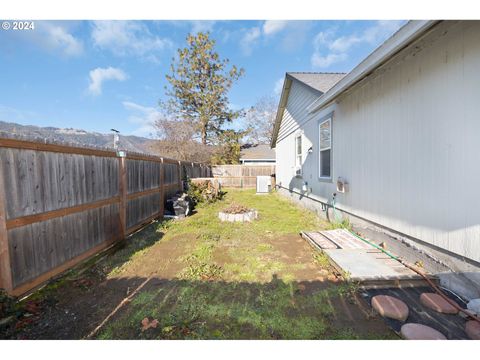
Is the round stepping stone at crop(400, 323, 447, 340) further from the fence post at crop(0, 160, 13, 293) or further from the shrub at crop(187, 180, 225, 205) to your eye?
the shrub at crop(187, 180, 225, 205)

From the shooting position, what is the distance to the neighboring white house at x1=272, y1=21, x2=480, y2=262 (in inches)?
92.0

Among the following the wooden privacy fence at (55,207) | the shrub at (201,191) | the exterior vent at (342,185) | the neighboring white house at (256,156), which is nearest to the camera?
the wooden privacy fence at (55,207)

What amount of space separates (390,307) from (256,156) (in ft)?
76.2

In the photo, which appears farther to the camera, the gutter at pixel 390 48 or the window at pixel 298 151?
the window at pixel 298 151

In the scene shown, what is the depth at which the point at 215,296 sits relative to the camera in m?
2.61

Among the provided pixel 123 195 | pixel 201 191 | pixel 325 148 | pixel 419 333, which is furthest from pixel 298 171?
pixel 419 333

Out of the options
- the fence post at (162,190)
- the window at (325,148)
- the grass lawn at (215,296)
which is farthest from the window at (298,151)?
the fence post at (162,190)

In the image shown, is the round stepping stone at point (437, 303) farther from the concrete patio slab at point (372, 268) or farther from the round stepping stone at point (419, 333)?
the round stepping stone at point (419, 333)

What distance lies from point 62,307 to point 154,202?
4.26m

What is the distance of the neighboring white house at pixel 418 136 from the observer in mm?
2336

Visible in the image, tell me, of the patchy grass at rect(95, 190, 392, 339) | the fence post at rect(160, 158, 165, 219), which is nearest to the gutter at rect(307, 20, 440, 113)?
the patchy grass at rect(95, 190, 392, 339)

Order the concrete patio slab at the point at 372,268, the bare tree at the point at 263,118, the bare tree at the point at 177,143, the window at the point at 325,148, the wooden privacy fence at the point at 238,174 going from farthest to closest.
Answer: the bare tree at the point at 263,118, the bare tree at the point at 177,143, the wooden privacy fence at the point at 238,174, the window at the point at 325,148, the concrete patio slab at the point at 372,268

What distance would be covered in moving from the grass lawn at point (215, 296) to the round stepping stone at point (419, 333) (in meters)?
0.12
